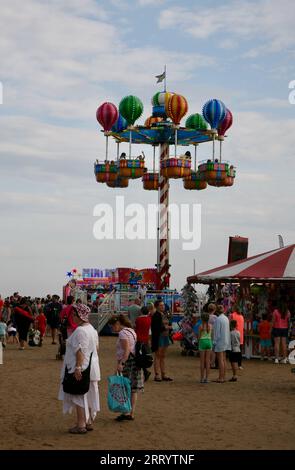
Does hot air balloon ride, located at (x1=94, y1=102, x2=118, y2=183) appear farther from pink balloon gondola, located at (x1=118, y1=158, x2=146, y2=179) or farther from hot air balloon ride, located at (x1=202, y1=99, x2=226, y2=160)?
hot air balloon ride, located at (x1=202, y1=99, x2=226, y2=160)

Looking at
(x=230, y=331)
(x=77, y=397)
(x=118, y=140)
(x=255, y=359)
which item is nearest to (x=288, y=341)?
(x=255, y=359)

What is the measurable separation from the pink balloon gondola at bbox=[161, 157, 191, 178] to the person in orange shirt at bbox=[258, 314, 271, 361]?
57.4 ft

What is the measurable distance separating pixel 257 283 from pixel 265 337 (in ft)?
9.16

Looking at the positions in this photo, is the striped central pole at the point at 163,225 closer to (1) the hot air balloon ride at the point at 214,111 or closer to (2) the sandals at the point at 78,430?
(1) the hot air balloon ride at the point at 214,111

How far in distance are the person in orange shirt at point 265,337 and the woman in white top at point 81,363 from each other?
11.3 metres

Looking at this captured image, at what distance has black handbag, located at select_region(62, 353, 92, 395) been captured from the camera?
30.0 ft

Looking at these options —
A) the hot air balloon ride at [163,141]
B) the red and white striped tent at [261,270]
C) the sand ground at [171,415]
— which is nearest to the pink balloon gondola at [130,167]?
the hot air balloon ride at [163,141]

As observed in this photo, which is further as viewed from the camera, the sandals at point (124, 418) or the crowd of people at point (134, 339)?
the sandals at point (124, 418)

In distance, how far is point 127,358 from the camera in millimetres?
10344

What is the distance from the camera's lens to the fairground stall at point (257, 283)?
20.7 metres

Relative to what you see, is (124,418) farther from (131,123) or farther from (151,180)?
(151,180)

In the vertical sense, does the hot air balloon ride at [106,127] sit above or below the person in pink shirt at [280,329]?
above

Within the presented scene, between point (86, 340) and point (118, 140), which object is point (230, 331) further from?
point (118, 140)

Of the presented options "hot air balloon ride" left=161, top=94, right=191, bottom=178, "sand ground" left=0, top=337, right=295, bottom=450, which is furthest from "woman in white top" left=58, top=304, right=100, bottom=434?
"hot air balloon ride" left=161, top=94, right=191, bottom=178
